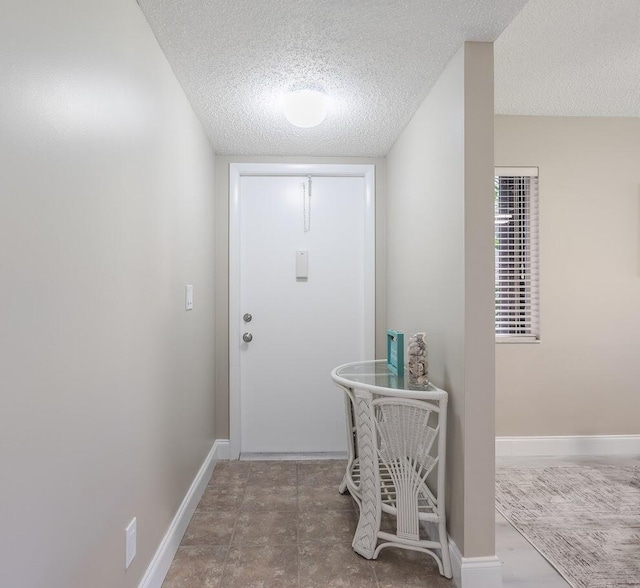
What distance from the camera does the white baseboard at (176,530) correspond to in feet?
5.30

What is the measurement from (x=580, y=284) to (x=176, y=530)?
2898mm

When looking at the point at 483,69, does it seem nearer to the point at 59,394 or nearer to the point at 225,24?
the point at 225,24

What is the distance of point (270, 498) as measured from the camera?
2.48 m

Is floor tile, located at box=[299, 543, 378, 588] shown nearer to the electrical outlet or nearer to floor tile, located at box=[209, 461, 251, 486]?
the electrical outlet

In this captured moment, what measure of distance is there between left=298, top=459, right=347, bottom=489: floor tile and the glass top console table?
2.44 ft

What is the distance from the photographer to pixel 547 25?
1.92 meters

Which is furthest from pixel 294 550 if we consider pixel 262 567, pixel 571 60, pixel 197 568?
pixel 571 60

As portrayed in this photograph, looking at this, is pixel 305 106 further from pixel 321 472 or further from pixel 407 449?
pixel 321 472

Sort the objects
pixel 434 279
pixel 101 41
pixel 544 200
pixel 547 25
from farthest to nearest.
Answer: pixel 544 200 → pixel 434 279 → pixel 547 25 → pixel 101 41

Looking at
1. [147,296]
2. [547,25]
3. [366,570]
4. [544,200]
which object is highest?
[547,25]

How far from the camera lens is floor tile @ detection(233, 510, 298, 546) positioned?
2037mm

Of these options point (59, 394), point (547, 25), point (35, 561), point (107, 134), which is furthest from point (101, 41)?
point (547, 25)

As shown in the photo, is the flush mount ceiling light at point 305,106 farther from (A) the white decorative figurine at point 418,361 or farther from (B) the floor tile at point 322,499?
(B) the floor tile at point 322,499

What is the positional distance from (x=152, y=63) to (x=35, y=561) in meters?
1.64
